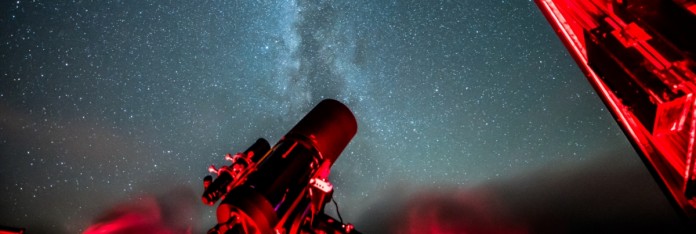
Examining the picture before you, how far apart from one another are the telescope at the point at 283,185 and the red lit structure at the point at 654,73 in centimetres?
263

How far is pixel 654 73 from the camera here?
7.20ft

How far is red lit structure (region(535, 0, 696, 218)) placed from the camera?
6.40ft

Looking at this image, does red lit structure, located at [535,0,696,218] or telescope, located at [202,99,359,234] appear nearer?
red lit structure, located at [535,0,696,218]

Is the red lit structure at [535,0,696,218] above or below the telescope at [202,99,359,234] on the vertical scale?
below

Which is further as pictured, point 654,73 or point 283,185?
point 283,185

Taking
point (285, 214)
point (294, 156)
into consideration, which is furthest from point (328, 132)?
point (285, 214)

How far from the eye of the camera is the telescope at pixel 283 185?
2.26 m

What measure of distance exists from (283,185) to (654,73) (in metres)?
3.17

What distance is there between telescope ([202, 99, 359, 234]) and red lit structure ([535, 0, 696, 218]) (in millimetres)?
2630

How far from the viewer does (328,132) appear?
11.5 ft

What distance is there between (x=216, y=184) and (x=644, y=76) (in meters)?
3.73

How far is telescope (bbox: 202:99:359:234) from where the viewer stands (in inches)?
88.9

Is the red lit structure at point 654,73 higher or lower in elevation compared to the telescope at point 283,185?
lower

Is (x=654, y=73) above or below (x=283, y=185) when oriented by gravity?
below
